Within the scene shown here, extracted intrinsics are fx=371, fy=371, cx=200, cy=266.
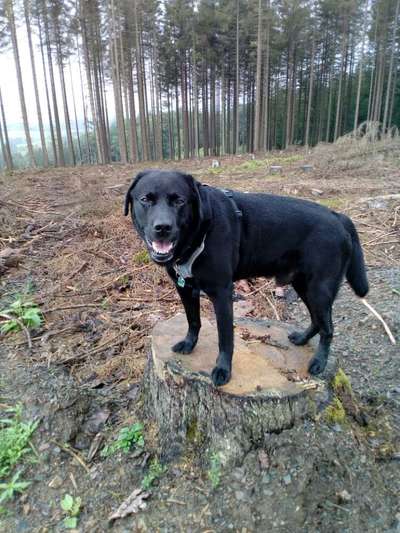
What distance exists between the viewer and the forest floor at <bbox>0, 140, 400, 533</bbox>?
2246 millimetres

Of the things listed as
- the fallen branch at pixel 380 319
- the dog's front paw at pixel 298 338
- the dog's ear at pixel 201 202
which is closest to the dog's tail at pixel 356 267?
the dog's front paw at pixel 298 338

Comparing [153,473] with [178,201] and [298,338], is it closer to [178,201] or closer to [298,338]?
[298,338]

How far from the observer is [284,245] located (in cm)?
271

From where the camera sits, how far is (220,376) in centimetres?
251

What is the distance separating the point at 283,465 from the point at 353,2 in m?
39.8

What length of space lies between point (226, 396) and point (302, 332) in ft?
3.54

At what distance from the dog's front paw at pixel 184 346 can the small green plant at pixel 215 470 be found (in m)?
0.75

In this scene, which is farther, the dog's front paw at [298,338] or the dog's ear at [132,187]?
the dog's front paw at [298,338]

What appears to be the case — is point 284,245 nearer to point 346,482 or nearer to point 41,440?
point 346,482

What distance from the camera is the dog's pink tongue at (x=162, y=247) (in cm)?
221

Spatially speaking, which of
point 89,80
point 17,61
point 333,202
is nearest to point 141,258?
point 333,202

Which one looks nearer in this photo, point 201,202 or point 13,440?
point 201,202

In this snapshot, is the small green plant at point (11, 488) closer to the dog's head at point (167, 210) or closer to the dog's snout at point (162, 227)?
the dog's head at point (167, 210)

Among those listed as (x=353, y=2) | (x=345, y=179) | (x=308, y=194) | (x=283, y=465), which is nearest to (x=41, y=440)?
(x=283, y=465)
